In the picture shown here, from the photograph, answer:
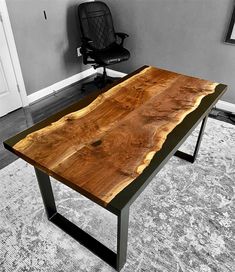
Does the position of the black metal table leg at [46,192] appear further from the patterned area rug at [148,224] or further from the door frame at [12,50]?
the door frame at [12,50]

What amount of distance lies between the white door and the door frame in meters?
0.03

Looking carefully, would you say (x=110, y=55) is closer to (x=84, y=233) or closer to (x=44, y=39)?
(x=44, y=39)

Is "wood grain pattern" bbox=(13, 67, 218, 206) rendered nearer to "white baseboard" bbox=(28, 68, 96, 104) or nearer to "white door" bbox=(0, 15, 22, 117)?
"white door" bbox=(0, 15, 22, 117)

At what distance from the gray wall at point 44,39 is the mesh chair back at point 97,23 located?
252 millimetres

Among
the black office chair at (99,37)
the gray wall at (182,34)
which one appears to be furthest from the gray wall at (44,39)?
the gray wall at (182,34)

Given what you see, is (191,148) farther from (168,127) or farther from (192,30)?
(192,30)

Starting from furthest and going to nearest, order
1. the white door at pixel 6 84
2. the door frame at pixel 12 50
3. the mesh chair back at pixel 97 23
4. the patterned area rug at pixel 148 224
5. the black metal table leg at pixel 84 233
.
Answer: the mesh chair back at pixel 97 23 < the white door at pixel 6 84 < the door frame at pixel 12 50 < the patterned area rug at pixel 148 224 < the black metal table leg at pixel 84 233

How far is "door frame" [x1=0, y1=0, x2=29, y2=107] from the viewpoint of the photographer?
7.69ft

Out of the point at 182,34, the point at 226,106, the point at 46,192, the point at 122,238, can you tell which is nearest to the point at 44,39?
the point at 182,34

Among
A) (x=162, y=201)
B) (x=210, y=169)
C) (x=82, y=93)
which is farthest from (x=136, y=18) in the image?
(x=162, y=201)

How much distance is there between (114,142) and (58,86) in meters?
2.27

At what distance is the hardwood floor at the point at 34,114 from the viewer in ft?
7.88

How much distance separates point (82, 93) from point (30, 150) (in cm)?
212

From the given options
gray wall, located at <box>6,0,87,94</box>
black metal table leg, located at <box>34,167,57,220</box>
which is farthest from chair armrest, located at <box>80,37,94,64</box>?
black metal table leg, located at <box>34,167,57,220</box>
